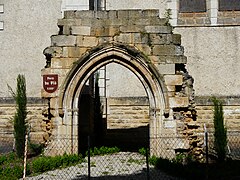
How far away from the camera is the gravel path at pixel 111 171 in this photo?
838cm

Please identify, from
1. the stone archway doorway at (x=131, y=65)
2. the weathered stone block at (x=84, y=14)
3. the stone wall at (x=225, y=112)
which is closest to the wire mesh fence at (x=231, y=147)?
the stone wall at (x=225, y=112)

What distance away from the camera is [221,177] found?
8.24 m

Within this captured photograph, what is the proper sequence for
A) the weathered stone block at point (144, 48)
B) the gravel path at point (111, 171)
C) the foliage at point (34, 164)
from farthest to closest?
the weathered stone block at point (144, 48)
the foliage at point (34, 164)
the gravel path at point (111, 171)

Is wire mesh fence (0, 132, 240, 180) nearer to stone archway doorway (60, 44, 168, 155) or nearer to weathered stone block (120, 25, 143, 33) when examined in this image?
stone archway doorway (60, 44, 168, 155)

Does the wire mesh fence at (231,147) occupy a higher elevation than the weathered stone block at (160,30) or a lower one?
lower

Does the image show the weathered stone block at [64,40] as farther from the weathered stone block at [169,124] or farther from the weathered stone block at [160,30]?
the weathered stone block at [169,124]

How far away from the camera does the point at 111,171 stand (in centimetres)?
895

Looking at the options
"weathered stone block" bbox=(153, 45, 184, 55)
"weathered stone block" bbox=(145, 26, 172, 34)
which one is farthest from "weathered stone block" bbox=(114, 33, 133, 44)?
"weathered stone block" bbox=(153, 45, 184, 55)

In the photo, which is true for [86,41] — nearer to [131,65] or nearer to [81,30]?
[81,30]

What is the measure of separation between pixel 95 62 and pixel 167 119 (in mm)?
2297

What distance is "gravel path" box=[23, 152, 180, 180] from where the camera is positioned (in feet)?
27.5

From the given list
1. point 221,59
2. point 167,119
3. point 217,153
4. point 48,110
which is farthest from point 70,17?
point 221,59

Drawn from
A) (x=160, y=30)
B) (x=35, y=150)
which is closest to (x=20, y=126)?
(x=35, y=150)

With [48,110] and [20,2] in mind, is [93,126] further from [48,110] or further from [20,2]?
[20,2]
